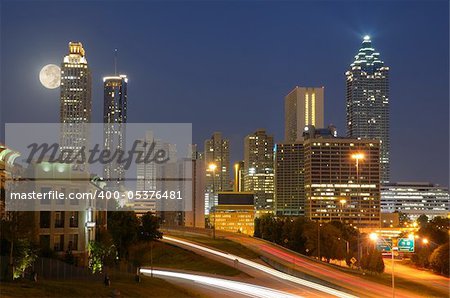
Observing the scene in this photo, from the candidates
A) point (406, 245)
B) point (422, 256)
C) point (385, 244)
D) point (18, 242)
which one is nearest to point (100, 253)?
point (18, 242)

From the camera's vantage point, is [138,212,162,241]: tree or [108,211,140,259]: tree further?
[138,212,162,241]: tree

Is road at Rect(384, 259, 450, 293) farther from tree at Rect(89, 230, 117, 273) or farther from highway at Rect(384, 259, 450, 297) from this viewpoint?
tree at Rect(89, 230, 117, 273)

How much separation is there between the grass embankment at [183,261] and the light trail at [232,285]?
12.9ft

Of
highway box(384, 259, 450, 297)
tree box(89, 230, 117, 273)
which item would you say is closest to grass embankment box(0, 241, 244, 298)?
tree box(89, 230, 117, 273)

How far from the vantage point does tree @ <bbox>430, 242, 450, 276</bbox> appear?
91.5 m

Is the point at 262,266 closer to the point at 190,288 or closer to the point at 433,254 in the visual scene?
the point at 190,288

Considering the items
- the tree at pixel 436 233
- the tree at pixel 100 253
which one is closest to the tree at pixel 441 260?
the tree at pixel 436 233

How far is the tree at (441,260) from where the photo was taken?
91500 mm

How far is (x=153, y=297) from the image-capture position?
41.3 metres

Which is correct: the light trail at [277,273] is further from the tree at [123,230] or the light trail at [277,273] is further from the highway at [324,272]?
the tree at [123,230]

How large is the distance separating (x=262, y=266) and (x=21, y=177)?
28435 mm

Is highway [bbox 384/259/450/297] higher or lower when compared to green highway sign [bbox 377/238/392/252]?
lower

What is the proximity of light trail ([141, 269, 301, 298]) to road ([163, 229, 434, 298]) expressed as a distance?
6.97 m

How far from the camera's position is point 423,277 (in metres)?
88.4
